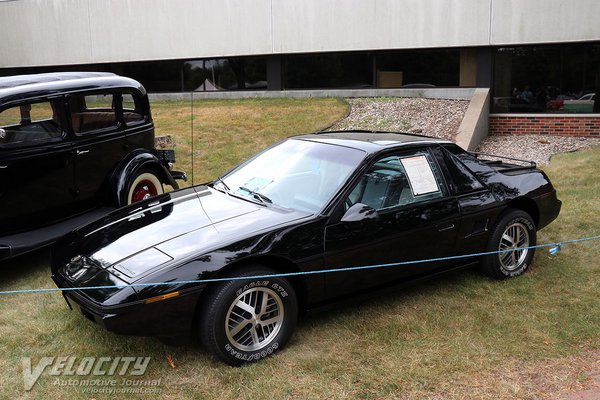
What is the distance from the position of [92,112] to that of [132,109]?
630 millimetres

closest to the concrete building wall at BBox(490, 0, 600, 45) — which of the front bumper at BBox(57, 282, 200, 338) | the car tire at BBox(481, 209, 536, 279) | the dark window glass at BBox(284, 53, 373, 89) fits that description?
the dark window glass at BBox(284, 53, 373, 89)

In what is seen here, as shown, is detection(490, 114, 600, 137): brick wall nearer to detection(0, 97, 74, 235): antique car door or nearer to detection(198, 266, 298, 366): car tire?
detection(0, 97, 74, 235): antique car door

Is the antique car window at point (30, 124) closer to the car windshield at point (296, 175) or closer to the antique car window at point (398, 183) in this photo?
the car windshield at point (296, 175)

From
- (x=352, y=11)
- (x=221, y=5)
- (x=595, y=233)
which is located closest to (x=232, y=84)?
(x=221, y=5)

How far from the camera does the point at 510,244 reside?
5277 millimetres

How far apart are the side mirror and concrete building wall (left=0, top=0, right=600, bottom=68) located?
1070cm

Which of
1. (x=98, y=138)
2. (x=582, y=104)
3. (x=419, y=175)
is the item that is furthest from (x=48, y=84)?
(x=582, y=104)

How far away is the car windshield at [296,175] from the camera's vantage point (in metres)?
4.40

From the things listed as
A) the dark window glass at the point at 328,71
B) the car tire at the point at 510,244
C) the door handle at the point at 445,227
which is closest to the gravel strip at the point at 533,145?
the dark window glass at the point at 328,71

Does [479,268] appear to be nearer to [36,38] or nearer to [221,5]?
[221,5]

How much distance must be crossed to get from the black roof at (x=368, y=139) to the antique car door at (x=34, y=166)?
2463mm

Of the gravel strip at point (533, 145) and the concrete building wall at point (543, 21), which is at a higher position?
the concrete building wall at point (543, 21)

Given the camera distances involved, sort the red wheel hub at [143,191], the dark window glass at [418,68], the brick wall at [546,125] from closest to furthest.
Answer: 1. the red wheel hub at [143,191]
2. the brick wall at [546,125]
3. the dark window glass at [418,68]

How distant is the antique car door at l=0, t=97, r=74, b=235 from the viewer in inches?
209
